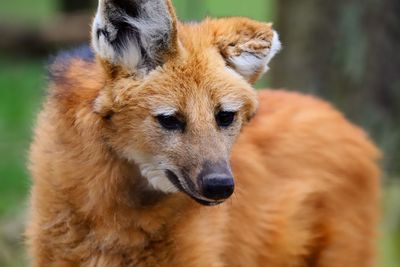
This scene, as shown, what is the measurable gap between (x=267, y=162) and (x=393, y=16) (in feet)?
10.4

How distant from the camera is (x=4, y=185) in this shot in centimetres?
962

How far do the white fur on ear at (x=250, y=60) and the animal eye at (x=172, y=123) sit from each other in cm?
46

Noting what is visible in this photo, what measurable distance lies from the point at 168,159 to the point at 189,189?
0.52 feet

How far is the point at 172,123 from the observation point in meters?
4.36

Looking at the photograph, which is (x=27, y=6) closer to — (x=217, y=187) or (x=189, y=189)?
(x=189, y=189)

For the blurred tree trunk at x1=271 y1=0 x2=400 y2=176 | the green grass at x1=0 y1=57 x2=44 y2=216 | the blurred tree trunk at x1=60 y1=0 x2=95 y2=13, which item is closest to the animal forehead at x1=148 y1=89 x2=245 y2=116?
the green grass at x1=0 y1=57 x2=44 y2=216

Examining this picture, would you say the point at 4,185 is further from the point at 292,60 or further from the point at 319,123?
the point at 319,123

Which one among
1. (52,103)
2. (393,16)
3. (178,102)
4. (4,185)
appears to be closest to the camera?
(178,102)

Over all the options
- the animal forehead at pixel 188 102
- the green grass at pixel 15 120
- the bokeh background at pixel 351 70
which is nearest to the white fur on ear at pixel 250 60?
the animal forehead at pixel 188 102

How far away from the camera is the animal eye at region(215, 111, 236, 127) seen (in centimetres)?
443

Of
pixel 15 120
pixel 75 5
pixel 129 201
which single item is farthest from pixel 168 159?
pixel 75 5

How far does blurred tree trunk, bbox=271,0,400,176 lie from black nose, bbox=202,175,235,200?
432 cm

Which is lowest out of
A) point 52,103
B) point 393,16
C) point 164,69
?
point 52,103

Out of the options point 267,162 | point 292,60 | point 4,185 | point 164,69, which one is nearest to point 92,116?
point 164,69
